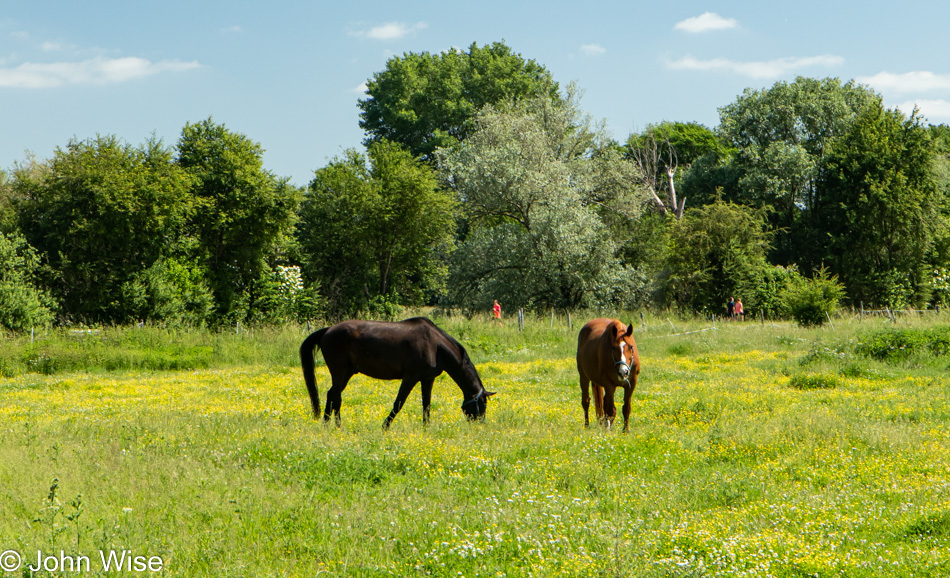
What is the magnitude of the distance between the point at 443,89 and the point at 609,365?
6105cm

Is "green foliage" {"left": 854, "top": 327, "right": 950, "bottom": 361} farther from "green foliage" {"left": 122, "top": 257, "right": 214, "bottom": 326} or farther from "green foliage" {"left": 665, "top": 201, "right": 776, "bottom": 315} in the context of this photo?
"green foliage" {"left": 122, "top": 257, "right": 214, "bottom": 326}

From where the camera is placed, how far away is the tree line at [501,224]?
38.4 m

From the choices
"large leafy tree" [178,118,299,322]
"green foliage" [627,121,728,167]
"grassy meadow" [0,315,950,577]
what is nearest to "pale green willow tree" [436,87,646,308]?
"large leafy tree" [178,118,299,322]

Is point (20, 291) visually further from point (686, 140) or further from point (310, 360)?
point (686, 140)

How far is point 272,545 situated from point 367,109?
7263 cm

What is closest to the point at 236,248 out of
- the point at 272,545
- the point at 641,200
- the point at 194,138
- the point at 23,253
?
the point at 194,138

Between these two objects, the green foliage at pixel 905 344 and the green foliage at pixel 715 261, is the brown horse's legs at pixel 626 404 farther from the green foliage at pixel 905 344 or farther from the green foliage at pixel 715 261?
the green foliage at pixel 715 261

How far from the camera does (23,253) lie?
121 ft

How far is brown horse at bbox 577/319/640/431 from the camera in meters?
11.9

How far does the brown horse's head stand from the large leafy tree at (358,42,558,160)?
184 ft

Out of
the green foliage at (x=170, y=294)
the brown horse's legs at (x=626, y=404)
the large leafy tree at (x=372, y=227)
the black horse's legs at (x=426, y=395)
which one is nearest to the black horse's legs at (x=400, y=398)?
the black horse's legs at (x=426, y=395)

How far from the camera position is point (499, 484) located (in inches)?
346

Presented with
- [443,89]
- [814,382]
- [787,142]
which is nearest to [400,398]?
[814,382]

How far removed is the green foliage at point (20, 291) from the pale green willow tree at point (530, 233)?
21396 millimetres
